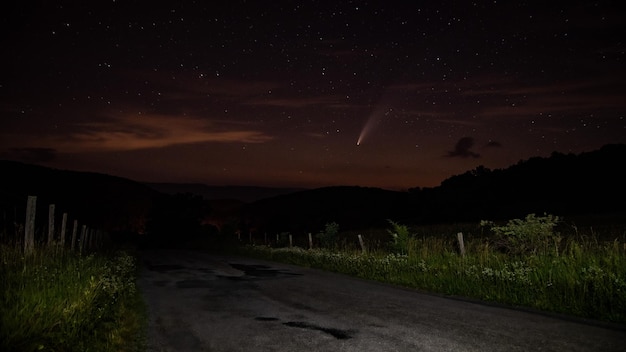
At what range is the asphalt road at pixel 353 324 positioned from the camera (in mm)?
6336

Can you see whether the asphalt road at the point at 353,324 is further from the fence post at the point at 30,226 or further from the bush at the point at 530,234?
the bush at the point at 530,234

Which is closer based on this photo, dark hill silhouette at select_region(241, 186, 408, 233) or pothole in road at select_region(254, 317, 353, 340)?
pothole in road at select_region(254, 317, 353, 340)

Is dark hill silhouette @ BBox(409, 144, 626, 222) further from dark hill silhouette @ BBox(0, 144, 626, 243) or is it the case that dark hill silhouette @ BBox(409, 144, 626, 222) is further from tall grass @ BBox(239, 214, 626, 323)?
tall grass @ BBox(239, 214, 626, 323)

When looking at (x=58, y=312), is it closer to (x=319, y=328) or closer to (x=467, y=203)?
(x=319, y=328)

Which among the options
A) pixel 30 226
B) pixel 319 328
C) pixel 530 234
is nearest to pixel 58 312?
pixel 319 328

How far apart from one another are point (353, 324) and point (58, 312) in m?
4.42

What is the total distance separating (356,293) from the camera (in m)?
11.5

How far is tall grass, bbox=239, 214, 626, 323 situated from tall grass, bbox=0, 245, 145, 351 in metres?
7.42

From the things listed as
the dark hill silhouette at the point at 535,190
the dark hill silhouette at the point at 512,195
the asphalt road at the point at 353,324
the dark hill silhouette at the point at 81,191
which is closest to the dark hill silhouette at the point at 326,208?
the dark hill silhouette at the point at 512,195

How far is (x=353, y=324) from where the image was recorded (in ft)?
25.4

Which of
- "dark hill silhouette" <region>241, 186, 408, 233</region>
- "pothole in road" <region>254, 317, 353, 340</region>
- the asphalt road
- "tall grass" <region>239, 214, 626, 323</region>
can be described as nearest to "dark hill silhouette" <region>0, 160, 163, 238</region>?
"dark hill silhouette" <region>241, 186, 408, 233</region>

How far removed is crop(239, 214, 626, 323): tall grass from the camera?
841cm

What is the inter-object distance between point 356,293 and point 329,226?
1897 cm

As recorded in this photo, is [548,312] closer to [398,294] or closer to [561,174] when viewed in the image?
[398,294]
